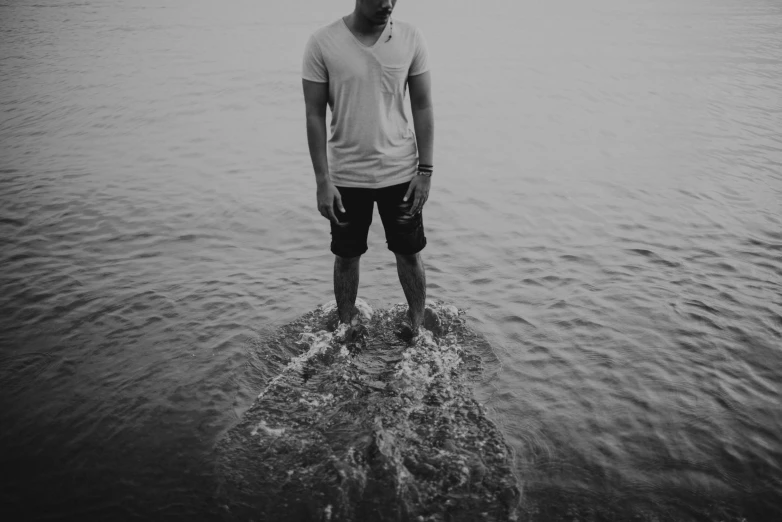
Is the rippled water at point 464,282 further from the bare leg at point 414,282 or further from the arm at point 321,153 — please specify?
the arm at point 321,153

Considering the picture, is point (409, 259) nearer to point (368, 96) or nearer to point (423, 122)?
point (423, 122)

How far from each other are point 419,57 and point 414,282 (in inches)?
56.8

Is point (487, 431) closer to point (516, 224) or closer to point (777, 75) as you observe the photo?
point (516, 224)

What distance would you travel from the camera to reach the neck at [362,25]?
3.29 m

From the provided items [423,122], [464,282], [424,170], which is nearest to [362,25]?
[423,122]

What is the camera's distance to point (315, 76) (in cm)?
337

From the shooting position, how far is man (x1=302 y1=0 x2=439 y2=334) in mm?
3318

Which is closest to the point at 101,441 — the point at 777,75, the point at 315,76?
the point at 315,76

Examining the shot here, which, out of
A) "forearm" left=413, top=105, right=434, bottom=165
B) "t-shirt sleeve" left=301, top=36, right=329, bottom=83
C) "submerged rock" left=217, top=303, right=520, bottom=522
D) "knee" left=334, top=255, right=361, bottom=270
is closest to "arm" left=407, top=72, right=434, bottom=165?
"forearm" left=413, top=105, right=434, bottom=165

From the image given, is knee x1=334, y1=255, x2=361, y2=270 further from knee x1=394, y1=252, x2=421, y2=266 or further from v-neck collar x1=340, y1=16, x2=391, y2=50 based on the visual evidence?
v-neck collar x1=340, y1=16, x2=391, y2=50

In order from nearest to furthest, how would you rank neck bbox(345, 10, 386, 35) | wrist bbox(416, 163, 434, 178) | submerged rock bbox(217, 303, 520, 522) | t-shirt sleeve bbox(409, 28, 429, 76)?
1. submerged rock bbox(217, 303, 520, 522)
2. neck bbox(345, 10, 386, 35)
3. t-shirt sleeve bbox(409, 28, 429, 76)
4. wrist bbox(416, 163, 434, 178)

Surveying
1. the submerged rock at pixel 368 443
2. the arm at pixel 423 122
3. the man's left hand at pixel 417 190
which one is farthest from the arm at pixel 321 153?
the submerged rock at pixel 368 443

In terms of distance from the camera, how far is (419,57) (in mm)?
3490

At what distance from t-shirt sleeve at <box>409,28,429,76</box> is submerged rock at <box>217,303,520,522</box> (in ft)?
5.70
